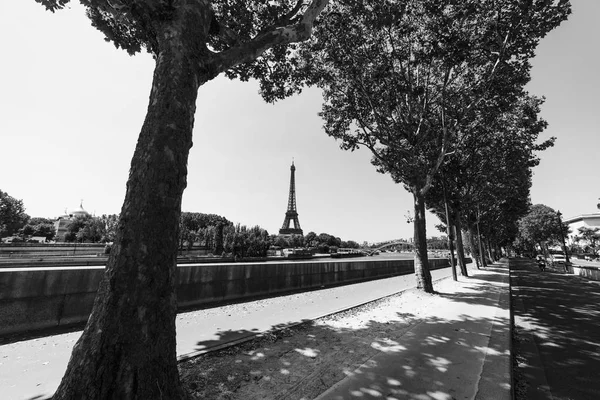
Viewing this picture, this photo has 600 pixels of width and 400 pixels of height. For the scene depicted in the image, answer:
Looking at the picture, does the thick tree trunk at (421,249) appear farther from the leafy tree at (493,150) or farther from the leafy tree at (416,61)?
the leafy tree at (493,150)

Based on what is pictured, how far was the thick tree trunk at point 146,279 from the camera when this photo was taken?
7.97 feet

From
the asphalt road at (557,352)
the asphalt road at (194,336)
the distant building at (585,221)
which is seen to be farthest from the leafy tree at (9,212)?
the distant building at (585,221)

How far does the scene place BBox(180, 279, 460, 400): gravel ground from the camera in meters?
3.22

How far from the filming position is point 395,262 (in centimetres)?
2283

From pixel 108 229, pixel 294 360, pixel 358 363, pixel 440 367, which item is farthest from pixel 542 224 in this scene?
pixel 108 229

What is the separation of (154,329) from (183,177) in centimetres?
164

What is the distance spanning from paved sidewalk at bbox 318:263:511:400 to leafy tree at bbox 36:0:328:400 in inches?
77.9

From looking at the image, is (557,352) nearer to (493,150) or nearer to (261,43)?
(261,43)

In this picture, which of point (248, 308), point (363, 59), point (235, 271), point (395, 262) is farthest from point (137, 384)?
point (395, 262)

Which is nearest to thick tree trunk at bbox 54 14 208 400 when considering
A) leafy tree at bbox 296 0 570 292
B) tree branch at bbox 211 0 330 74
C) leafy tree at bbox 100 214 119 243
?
tree branch at bbox 211 0 330 74

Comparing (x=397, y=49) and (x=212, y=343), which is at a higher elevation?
(x=397, y=49)

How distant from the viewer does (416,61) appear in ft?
35.6

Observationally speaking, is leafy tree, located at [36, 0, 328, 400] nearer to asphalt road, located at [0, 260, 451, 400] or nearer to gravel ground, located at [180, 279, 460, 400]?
gravel ground, located at [180, 279, 460, 400]

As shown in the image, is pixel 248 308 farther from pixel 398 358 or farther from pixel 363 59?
pixel 363 59
